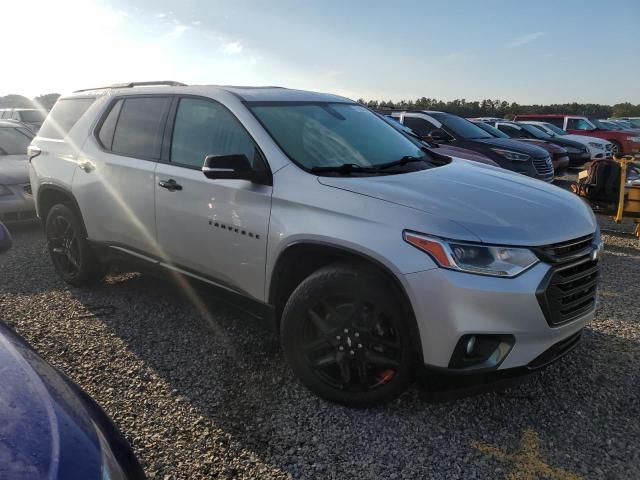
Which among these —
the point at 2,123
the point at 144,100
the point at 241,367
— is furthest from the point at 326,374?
the point at 2,123

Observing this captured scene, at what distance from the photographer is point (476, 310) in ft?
7.50

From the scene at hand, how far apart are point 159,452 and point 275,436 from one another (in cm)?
57

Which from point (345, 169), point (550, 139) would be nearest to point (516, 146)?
point (550, 139)

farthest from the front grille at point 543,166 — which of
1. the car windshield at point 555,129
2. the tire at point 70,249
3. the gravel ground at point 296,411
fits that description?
→ the car windshield at point 555,129

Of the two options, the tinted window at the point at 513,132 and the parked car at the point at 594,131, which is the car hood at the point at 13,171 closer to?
the tinted window at the point at 513,132

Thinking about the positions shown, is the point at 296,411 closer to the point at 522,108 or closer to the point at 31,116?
the point at 31,116

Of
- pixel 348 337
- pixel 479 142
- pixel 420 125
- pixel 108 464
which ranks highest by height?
pixel 420 125

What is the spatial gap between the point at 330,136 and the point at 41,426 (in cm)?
243

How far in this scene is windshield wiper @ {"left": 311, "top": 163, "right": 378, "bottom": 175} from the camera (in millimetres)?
2926

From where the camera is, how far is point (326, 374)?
283cm

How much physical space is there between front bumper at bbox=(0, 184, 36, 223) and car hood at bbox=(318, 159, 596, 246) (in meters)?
5.47

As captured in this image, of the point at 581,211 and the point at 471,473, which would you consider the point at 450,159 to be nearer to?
the point at 581,211

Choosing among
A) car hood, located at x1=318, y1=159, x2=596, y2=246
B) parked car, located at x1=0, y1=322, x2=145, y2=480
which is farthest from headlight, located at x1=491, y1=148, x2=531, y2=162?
parked car, located at x1=0, y1=322, x2=145, y2=480

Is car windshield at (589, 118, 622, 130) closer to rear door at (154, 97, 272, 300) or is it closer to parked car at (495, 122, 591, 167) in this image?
parked car at (495, 122, 591, 167)
